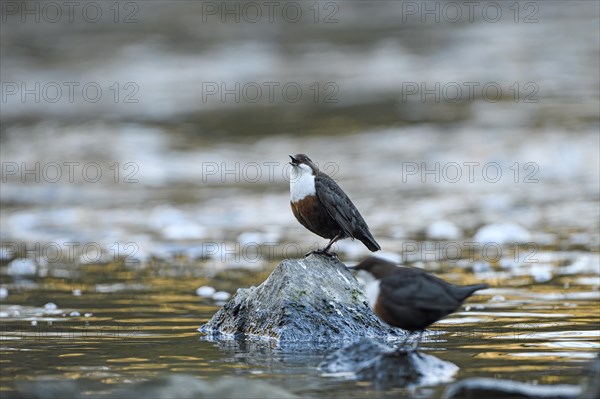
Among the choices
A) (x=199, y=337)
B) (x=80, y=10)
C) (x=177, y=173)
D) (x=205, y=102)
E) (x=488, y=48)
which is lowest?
(x=199, y=337)

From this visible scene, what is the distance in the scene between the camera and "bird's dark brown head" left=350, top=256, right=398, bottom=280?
5801 millimetres

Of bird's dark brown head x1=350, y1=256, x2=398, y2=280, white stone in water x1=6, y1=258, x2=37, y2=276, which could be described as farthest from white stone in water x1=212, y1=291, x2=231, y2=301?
bird's dark brown head x1=350, y1=256, x2=398, y2=280

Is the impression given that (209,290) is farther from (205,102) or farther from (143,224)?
(205,102)

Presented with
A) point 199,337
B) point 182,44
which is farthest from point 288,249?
point 182,44

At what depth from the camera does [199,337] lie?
675 cm

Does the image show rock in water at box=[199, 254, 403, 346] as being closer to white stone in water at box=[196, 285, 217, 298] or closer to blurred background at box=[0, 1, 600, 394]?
blurred background at box=[0, 1, 600, 394]

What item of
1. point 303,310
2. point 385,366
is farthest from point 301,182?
point 385,366

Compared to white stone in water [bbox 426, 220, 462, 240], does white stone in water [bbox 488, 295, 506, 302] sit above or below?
below

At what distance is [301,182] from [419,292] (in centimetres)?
190

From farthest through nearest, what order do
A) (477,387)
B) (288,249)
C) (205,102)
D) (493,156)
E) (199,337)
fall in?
(205,102), (493,156), (288,249), (199,337), (477,387)

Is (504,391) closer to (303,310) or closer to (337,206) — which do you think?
(303,310)

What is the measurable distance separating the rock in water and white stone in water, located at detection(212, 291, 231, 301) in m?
1.62

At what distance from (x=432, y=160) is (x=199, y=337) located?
10.8 m

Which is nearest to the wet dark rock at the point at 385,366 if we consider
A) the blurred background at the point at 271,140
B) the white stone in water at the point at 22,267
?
the blurred background at the point at 271,140
